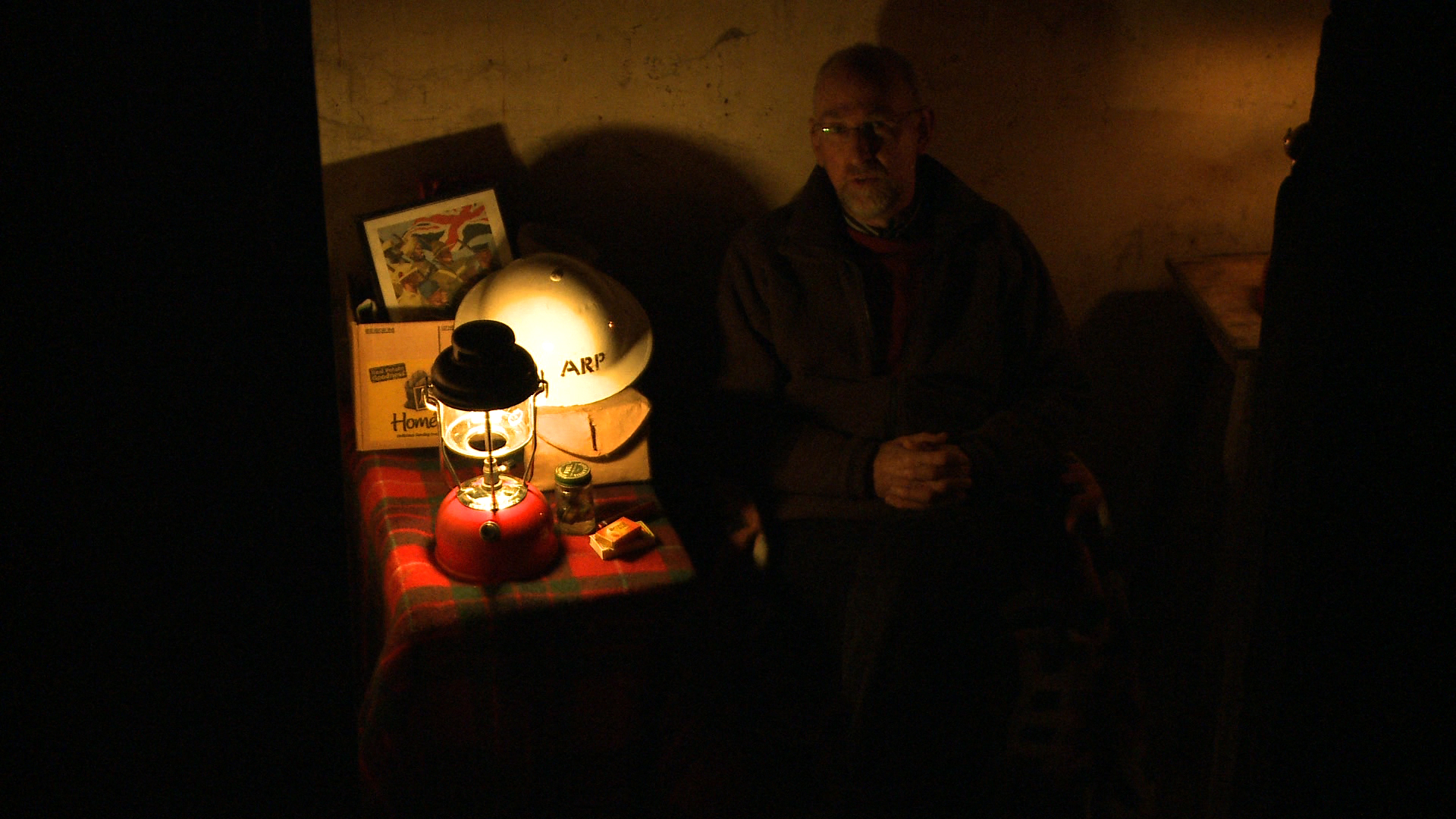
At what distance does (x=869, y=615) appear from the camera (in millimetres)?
1922

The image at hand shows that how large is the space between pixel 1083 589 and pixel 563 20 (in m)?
1.54

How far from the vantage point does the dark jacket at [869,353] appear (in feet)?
6.88

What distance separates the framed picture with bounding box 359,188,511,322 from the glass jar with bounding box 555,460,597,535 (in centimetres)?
46

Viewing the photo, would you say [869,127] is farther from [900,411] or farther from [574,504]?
[574,504]

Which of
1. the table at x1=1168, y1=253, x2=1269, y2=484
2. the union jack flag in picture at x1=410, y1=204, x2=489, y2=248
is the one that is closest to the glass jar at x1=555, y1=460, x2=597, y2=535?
the union jack flag in picture at x1=410, y1=204, x2=489, y2=248

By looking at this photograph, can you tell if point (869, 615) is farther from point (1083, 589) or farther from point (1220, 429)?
point (1220, 429)

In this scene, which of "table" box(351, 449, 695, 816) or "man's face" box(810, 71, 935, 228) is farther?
"man's face" box(810, 71, 935, 228)

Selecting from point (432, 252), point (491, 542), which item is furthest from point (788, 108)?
point (491, 542)

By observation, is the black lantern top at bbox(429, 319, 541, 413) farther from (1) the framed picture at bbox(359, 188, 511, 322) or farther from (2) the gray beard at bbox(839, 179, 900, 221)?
(2) the gray beard at bbox(839, 179, 900, 221)

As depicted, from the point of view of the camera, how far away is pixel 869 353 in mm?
2119

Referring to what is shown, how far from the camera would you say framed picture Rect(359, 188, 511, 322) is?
202 centimetres

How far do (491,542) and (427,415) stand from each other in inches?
17.6

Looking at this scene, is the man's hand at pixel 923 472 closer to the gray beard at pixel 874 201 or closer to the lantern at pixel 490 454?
the gray beard at pixel 874 201

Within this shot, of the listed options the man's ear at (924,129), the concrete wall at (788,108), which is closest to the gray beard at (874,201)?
the man's ear at (924,129)
